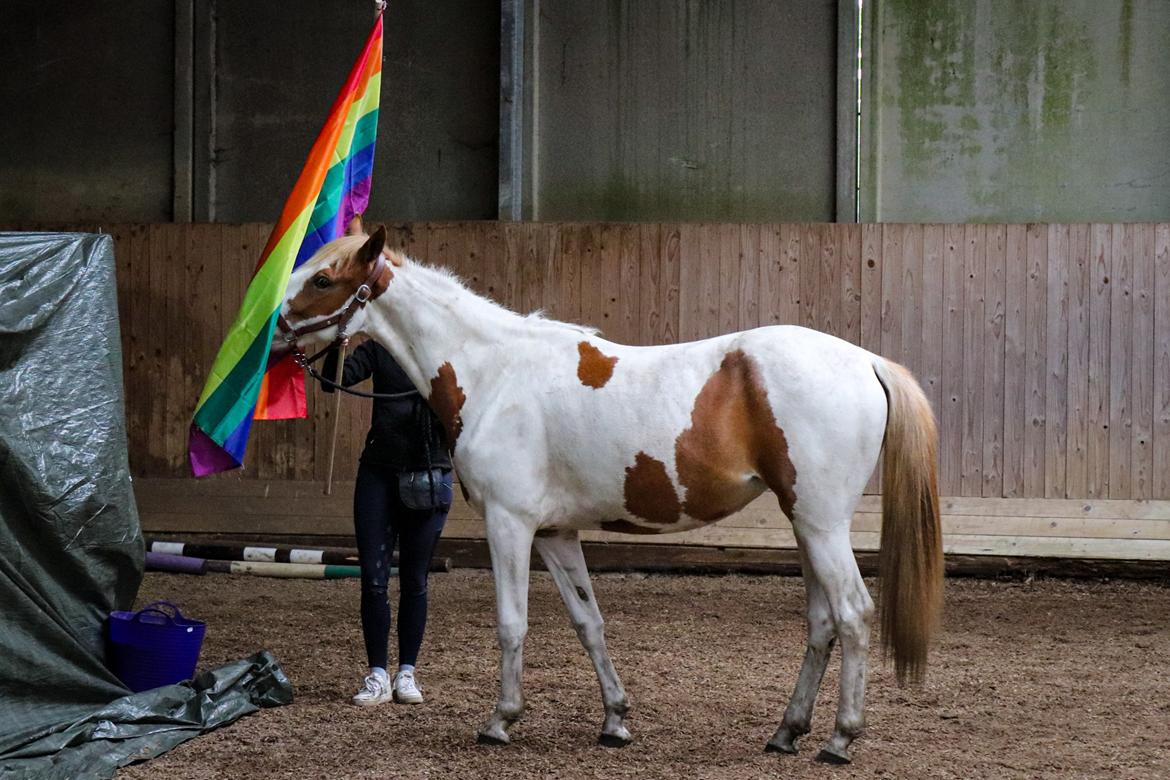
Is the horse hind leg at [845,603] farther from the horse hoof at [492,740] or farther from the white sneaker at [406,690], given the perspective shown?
the white sneaker at [406,690]

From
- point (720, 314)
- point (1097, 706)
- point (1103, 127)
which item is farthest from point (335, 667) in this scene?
point (1103, 127)

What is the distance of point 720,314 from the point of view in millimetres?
7363

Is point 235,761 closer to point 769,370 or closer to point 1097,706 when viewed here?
point 769,370

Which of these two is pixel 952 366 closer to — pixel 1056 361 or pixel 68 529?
pixel 1056 361

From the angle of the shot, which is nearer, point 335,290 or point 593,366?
point 593,366

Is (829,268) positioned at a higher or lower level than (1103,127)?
lower

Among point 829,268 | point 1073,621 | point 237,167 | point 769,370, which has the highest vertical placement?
point 237,167

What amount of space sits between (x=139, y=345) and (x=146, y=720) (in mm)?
4433

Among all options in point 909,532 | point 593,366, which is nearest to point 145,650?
point 593,366

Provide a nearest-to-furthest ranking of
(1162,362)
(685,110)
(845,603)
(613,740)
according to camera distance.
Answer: (845,603) → (613,740) → (1162,362) → (685,110)

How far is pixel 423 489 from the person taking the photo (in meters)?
4.10

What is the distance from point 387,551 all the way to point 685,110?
437 cm

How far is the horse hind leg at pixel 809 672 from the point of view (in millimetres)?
3619

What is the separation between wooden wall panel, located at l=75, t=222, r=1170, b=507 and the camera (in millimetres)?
7055
